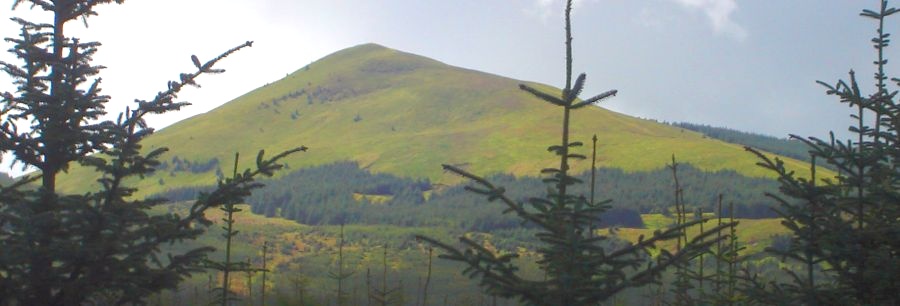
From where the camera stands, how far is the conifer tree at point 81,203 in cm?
834

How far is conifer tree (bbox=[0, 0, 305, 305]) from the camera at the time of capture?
8.34 meters

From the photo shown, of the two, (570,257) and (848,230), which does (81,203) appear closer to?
(570,257)

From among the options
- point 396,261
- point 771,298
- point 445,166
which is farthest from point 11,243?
point 396,261

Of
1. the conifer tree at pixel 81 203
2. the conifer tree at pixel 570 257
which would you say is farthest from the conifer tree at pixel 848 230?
the conifer tree at pixel 81 203

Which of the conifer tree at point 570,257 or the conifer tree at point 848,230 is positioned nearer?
the conifer tree at point 570,257

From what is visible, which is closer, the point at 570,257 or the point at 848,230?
the point at 570,257

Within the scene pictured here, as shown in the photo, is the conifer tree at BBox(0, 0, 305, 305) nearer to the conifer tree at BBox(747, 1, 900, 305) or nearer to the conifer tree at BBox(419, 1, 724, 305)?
the conifer tree at BBox(419, 1, 724, 305)

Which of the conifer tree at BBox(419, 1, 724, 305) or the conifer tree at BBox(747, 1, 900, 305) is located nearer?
the conifer tree at BBox(419, 1, 724, 305)

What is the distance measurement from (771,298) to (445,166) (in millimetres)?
4513

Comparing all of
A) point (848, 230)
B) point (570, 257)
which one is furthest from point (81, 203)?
point (848, 230)

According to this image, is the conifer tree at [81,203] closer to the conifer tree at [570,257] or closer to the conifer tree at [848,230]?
the conifer tree at [570,257]

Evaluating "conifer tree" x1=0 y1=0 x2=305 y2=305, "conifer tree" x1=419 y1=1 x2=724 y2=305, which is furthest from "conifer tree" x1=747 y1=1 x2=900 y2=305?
"conifer tree" x1=0 y1=0 x2=305 y2=305

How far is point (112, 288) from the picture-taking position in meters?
8.64

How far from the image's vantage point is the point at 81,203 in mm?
8414
